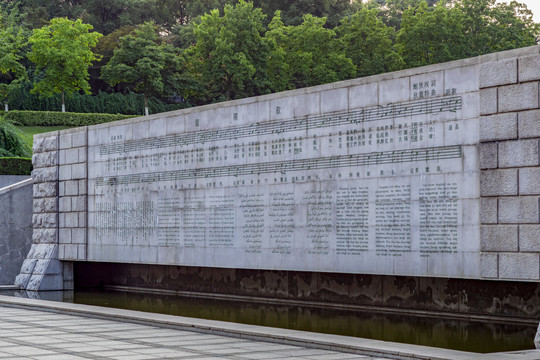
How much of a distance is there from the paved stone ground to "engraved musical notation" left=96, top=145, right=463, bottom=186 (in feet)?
11.4

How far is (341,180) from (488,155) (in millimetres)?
2535

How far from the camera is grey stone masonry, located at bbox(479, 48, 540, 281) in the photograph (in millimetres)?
9305

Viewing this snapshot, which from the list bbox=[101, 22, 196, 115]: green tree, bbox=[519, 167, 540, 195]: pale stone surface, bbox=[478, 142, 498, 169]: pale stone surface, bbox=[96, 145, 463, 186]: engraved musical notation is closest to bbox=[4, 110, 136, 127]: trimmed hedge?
bbox=[101, 22, 196, 115]: green tree

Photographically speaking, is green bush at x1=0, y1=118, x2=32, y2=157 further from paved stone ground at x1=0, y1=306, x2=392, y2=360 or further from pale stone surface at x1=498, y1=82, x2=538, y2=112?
pale stone surface at x1=498, y1=82, x2=538, y2=112

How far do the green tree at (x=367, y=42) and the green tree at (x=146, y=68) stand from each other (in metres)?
9.97

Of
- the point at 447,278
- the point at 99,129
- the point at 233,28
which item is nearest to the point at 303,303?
the point at 447,278

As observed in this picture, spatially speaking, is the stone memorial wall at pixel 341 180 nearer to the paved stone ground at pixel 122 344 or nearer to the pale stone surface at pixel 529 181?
Result: the pale stone surface at pixel 529 181

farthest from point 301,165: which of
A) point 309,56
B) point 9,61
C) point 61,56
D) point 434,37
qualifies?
point 9,61

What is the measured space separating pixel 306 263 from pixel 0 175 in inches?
510

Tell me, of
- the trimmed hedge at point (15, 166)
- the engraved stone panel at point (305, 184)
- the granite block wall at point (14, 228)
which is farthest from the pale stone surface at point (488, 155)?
the trimmed hedge at point (15, 166)

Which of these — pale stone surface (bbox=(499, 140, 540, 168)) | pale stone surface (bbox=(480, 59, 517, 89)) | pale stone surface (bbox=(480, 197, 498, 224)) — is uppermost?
pale stone surface (bbox=(480, 59, 517, 89))

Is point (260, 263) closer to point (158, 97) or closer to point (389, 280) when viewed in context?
point (389, 280)

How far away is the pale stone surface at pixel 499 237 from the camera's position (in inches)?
372

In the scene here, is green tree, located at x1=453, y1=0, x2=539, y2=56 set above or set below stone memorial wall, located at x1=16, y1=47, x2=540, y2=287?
above
